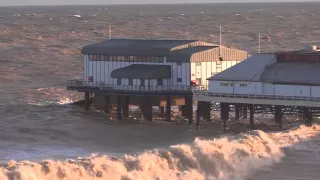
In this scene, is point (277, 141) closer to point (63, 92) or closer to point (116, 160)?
point (116, 160)

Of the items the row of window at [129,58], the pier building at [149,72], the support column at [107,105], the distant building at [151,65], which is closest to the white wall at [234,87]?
the pier building at [149,72]

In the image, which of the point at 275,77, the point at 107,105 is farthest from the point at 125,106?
the point at 275,77

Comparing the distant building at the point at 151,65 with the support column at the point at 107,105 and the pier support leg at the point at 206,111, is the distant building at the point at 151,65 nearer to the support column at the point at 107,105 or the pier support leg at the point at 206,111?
the support column at the point at 107,105

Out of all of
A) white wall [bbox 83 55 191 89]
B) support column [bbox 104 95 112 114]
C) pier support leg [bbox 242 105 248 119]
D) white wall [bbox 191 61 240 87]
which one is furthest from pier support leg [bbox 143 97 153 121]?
pier support leg [bbox 242 105 248 119]

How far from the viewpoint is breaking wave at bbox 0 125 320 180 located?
4422cm

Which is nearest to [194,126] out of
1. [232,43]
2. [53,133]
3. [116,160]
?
[53,133]

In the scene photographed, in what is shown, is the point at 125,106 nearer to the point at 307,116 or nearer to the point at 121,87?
the point at 121,87

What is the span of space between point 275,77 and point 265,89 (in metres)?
1.02

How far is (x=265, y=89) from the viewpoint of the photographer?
64.2m

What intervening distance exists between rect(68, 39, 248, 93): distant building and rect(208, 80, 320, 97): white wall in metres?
3.31

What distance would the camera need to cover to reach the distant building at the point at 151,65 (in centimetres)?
6975

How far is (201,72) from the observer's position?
232 ft

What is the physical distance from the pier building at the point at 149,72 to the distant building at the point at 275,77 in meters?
3.38

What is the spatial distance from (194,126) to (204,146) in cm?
1585
